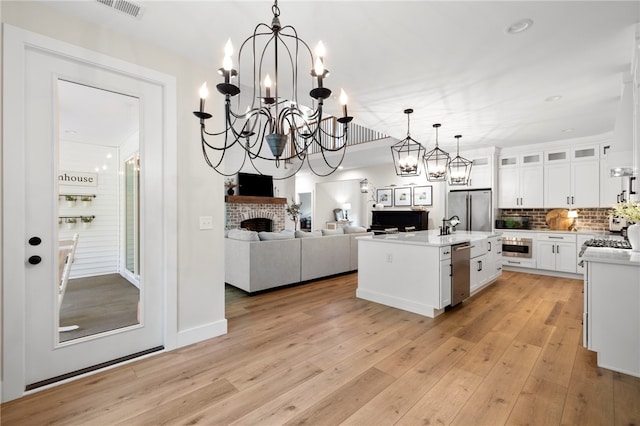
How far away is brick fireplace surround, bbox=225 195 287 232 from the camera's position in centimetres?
849

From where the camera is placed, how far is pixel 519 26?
2.31 m

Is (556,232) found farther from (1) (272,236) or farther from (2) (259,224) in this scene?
(2) (259,224)

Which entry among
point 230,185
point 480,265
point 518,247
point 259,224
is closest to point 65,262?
point 480,265

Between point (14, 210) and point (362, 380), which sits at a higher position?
point (14, 210)

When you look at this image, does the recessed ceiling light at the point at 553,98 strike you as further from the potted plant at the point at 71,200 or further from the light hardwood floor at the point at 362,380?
the potted plant at the point at 71,200

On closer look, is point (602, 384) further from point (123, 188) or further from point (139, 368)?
point (123, 188)

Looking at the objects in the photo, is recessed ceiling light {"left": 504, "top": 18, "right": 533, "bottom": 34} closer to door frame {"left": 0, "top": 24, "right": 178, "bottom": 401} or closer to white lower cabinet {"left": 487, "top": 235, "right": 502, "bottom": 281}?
white lower cabinet {"left": 487, "top": 235, "right": 502, "bottom": 281}

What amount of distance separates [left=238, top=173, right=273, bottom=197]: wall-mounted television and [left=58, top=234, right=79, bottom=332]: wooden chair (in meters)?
6.63

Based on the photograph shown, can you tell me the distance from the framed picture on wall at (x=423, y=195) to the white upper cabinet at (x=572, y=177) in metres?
2.55

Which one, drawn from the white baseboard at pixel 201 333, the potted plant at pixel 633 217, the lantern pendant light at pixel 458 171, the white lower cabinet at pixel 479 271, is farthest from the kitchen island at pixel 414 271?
the white baseboard at pixel 201 333

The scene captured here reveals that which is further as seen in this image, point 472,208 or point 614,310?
point 472,208

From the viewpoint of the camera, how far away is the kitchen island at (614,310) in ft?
7.41

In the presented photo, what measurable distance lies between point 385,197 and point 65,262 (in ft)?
25.6

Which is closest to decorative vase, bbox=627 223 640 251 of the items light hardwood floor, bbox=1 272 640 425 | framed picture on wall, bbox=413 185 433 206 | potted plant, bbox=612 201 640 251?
potted plant, bbox=612 201 640 251
